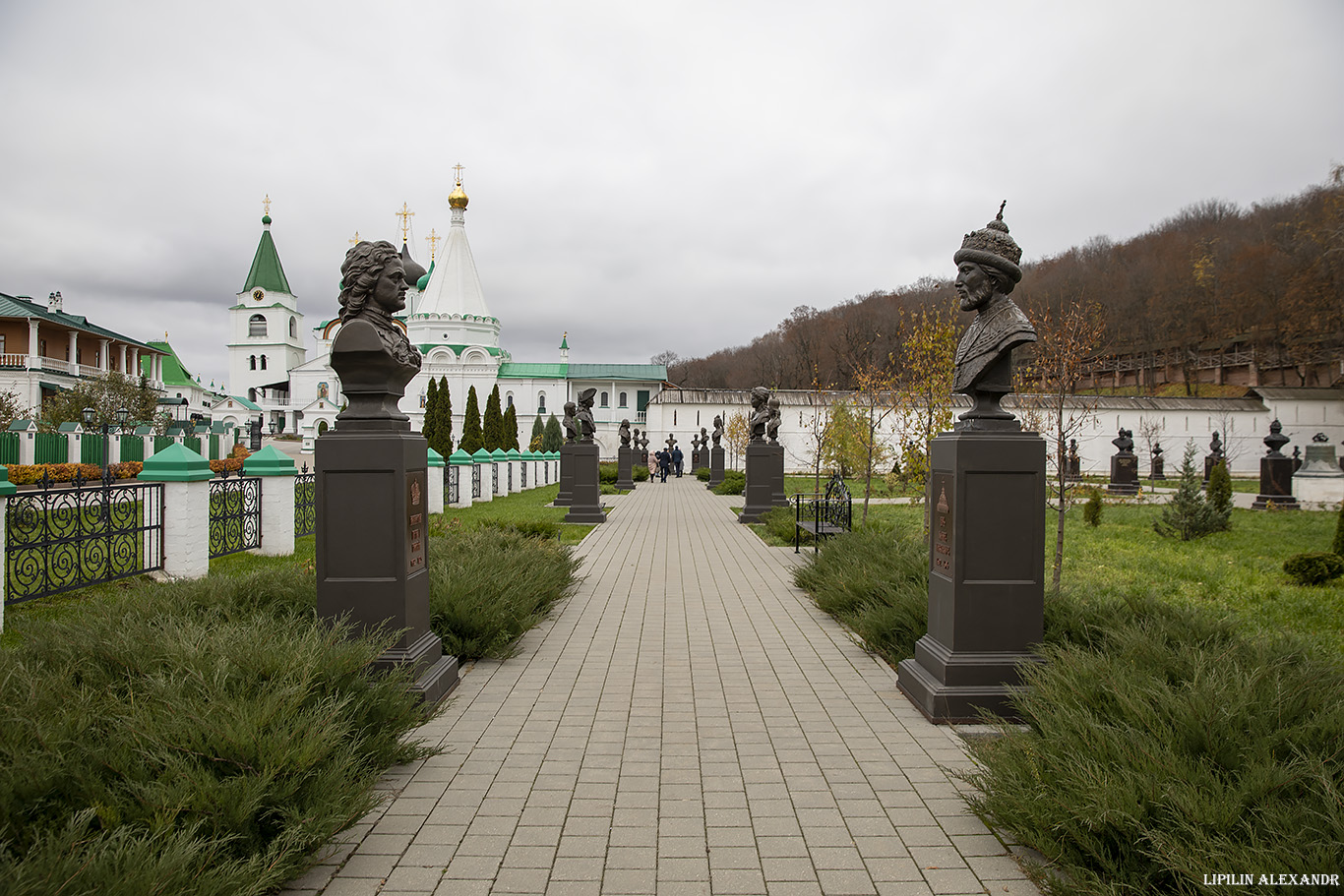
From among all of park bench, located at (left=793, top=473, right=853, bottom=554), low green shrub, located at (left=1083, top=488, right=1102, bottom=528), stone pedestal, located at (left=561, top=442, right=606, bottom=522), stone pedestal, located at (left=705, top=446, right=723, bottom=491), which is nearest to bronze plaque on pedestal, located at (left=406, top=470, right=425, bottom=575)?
park bench, located at (left=793, top=473, right=853, bottom=554)

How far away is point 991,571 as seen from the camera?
16.0 feet

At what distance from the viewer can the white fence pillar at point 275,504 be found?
1090cm

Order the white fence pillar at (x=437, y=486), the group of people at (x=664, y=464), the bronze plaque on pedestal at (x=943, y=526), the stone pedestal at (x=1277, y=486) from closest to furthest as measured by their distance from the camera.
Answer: the bronze plaque on pedestal at (x=943, y=526), the white fence pillar at (x=437, y=486), the stone pedestal at (x=1277, y=486), the group of people at (x=664, y=464)

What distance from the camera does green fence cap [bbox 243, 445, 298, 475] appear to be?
35.9ft

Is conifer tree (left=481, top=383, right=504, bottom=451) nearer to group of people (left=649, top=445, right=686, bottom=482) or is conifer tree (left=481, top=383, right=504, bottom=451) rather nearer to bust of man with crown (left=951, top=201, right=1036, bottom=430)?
group of people (left=649, top=445, right=686, bottom=482)

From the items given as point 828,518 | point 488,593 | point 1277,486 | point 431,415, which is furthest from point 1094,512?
point 431,415

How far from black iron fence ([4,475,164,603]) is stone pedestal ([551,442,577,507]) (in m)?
10.0

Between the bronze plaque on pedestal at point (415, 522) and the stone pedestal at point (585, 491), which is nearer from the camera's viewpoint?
the bronze plaque on pedestal at point (415, 522)

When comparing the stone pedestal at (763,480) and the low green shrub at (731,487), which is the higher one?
→ the stone pedestal at (763,480)

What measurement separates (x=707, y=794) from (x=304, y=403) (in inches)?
3302

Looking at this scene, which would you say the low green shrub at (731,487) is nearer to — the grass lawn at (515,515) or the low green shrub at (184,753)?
the grass lawn at (515,515)

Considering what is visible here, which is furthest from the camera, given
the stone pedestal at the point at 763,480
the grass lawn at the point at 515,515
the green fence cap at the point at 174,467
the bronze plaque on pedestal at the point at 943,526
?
the stone pedestal at the point at 763,480

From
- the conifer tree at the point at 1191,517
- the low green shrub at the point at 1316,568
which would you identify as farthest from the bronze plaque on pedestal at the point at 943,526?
the conifer tree at the point at 1191,517

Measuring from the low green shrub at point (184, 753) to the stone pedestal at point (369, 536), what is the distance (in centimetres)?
68
